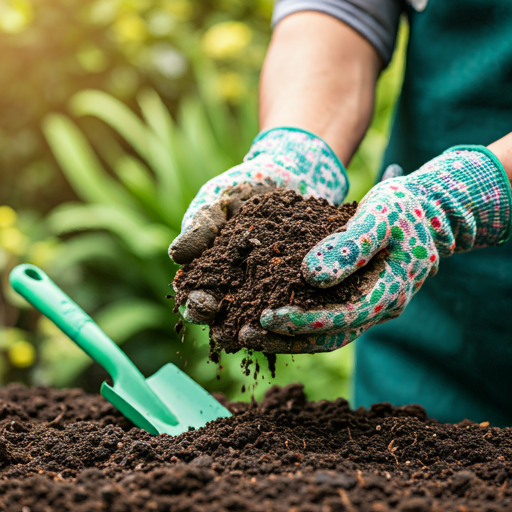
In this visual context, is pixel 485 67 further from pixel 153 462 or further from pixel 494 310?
pixel 153 462

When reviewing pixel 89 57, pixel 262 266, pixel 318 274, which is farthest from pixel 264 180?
pixel 89 57

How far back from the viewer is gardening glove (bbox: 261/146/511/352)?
3.43 feet

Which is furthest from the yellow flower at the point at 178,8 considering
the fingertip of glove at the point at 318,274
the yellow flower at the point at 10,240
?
the fingertip of glove at the point at 318,274

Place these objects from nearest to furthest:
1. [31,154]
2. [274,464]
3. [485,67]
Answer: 1. [274,464]
2. [485,67]
3. [31,154]

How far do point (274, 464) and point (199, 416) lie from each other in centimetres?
48

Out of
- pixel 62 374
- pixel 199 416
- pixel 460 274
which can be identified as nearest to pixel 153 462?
pixel 199 416

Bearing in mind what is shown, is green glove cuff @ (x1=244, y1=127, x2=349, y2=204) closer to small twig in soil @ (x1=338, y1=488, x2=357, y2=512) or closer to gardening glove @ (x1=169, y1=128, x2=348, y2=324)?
gardening glove @ (x1=169, y1=128, x2=348, y2=324)

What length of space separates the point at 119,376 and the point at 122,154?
3.66m

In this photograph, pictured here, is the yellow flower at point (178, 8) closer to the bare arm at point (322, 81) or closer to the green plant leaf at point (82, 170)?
the green plant leaf at point (82, 170)

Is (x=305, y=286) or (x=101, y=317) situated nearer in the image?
(x=305, y=286)

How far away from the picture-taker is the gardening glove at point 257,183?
1.25 metres

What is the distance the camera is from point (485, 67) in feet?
5.07

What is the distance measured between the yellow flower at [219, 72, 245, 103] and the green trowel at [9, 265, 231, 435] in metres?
3.26

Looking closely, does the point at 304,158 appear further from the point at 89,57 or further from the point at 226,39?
the point at 89,57
